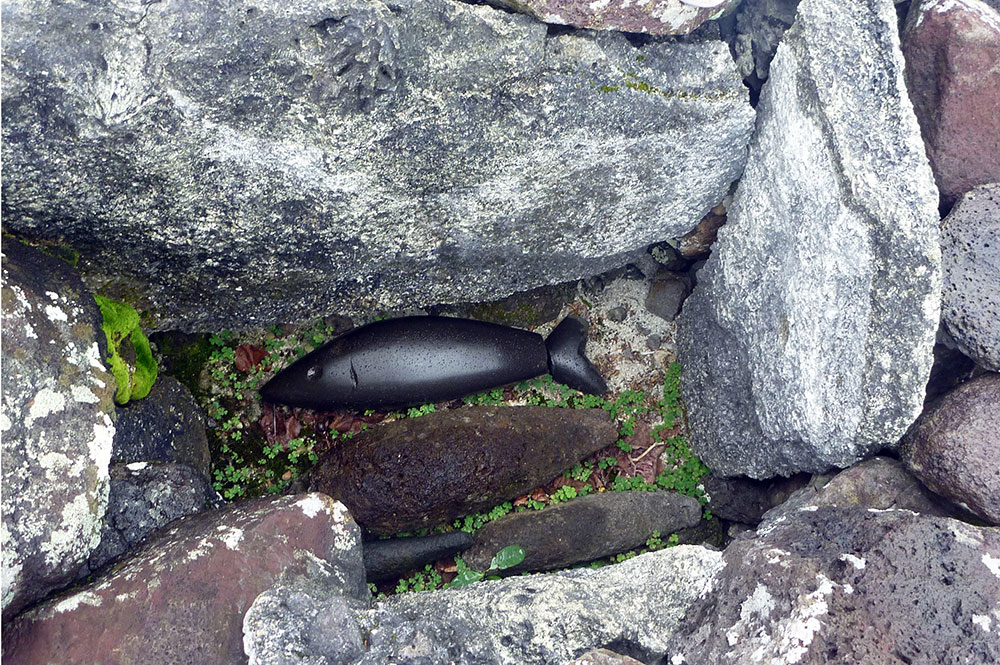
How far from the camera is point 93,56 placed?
86.0 inches

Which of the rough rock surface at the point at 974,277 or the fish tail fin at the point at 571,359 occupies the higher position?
the rough rock surface at the point at 974,277

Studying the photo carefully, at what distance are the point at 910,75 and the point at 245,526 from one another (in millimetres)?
2969

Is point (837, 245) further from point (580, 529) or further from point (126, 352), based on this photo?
point (126, 352)

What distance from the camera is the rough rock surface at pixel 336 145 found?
2246 mm

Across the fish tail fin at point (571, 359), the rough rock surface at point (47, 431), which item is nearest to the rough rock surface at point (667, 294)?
the fish tail fin at point (571, 359)

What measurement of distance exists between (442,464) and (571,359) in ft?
3.08

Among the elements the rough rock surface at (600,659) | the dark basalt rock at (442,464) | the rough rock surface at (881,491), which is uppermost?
the rough rock surface at (600,659)

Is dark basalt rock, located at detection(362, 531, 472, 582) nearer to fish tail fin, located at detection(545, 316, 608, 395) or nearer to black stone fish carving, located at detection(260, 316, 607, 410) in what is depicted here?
black stone fish carving, located at detection(260, 316, 607, 410)

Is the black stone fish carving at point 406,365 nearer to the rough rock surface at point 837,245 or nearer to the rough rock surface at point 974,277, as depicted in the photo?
the rough rock surface at point 837,245

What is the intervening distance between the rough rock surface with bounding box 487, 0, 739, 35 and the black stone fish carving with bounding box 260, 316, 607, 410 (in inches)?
65.1

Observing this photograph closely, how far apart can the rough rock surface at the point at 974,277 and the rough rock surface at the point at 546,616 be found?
3.93 feet

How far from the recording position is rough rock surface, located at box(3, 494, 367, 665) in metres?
2.21

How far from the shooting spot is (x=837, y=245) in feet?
8.59

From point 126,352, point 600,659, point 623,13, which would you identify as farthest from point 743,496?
point 126,352
